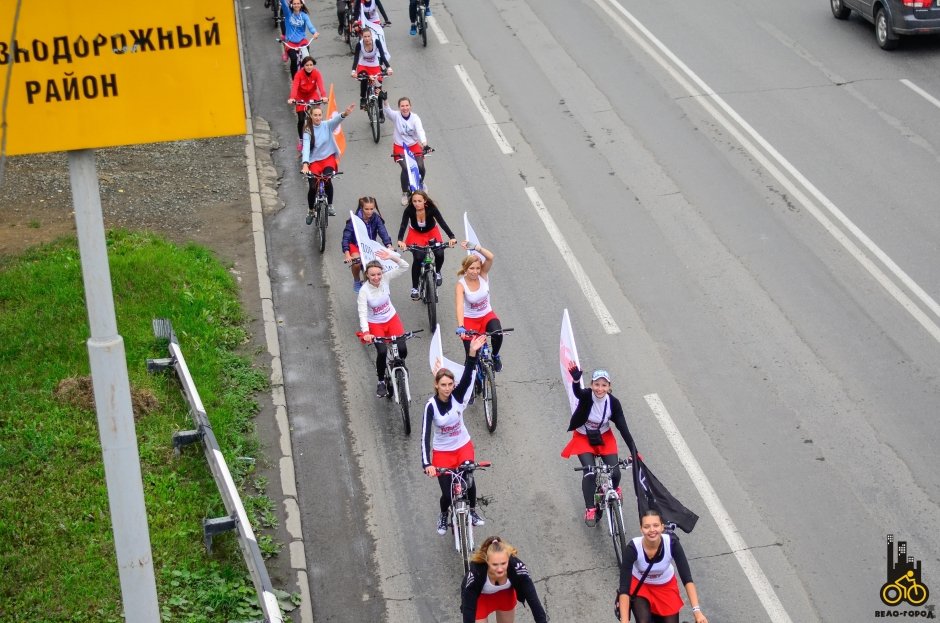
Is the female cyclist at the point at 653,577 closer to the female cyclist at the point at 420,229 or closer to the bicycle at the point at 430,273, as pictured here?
the bicycle at the point at 430,273

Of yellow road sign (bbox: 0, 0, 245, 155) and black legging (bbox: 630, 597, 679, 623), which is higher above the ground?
yellow road sign (bbox: 0, 0, 245, 155)

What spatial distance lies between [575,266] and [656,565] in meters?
7.87

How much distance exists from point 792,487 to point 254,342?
6.89 metres

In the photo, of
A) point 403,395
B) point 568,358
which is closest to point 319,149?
point 403,395

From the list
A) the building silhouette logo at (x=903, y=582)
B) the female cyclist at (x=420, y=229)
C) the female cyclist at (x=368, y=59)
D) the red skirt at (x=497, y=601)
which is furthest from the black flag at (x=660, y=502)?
the female cyclist at (x=368, y=59)

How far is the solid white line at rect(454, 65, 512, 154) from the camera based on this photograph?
2031 centimetres

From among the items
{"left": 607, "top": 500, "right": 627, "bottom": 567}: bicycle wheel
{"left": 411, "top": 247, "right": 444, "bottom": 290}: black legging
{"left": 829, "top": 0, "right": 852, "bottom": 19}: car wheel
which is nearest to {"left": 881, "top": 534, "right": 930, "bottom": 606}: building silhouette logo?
{"left": 607, "top": 500, "right": 627, "bottom": 567}: bicycle wheel

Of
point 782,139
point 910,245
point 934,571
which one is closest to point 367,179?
point 782,139

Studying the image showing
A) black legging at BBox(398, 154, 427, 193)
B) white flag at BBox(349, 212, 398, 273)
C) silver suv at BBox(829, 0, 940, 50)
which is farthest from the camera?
silver suv at BBox(829, 0, 940, 50)

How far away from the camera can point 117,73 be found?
6418 millimetres

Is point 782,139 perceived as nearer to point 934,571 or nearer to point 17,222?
point 934,571

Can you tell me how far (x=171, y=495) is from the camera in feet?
38.9

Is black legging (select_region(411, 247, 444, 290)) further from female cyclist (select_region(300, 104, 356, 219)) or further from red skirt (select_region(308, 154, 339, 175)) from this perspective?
red skirt (select_region(308, 154, 339, 175))

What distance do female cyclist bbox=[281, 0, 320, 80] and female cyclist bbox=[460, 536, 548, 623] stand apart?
1524cm
